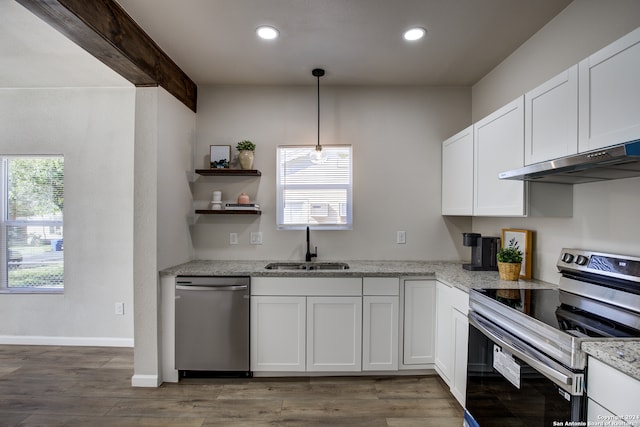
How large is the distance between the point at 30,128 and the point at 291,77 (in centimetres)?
276

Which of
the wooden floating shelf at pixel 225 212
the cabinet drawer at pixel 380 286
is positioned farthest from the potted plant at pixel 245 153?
the cabinet drawer at pixel 380 286

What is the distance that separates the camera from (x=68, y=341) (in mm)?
3166

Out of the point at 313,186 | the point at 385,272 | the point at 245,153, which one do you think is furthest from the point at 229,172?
the point at 385,272

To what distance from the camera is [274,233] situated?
3.14m

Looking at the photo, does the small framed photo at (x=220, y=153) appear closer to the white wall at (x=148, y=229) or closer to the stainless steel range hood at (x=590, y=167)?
the white wall at (x=148, y=229)

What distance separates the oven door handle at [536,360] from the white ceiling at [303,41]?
76.5 inches

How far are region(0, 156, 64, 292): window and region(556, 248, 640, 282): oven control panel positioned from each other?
4.41m

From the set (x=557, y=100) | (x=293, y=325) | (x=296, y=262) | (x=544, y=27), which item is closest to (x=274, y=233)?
(x=296, y=262)

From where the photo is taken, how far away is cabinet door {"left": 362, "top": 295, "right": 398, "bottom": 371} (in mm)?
2496

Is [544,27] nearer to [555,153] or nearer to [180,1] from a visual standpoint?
[555,153]

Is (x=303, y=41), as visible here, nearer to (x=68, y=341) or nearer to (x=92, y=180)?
(x=92, y=180)

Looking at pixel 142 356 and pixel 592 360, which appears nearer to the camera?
pixel 592 360

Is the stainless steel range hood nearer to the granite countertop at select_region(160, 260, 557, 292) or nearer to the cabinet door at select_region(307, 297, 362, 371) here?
the granite countertop at select_region(160, 260, 557, 292)

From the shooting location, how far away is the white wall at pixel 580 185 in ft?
5.21
